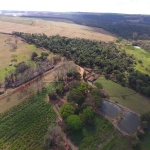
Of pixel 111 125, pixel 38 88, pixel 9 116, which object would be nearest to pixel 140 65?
pixel 111 125

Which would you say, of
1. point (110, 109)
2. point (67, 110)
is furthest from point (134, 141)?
point (67, 110)

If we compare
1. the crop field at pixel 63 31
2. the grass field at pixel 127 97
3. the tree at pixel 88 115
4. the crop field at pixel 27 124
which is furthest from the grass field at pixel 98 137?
the crop field at pixel 63 31

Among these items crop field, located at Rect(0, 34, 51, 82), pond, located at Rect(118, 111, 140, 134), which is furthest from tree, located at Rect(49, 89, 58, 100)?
crop field, located at Rect(0, 34, 51, 82)

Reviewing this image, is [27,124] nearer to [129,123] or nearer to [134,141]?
[134,141]

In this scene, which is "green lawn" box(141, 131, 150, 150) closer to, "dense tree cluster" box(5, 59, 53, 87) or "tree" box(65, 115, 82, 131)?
"tree" box(65, 115, 82, 131)

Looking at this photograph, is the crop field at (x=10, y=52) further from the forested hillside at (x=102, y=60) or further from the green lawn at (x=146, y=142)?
the green lawn at (x=146, y=142)

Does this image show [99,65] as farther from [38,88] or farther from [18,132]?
[18,132]

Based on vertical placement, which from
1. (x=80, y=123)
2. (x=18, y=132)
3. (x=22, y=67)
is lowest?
(x=18, y=132)
